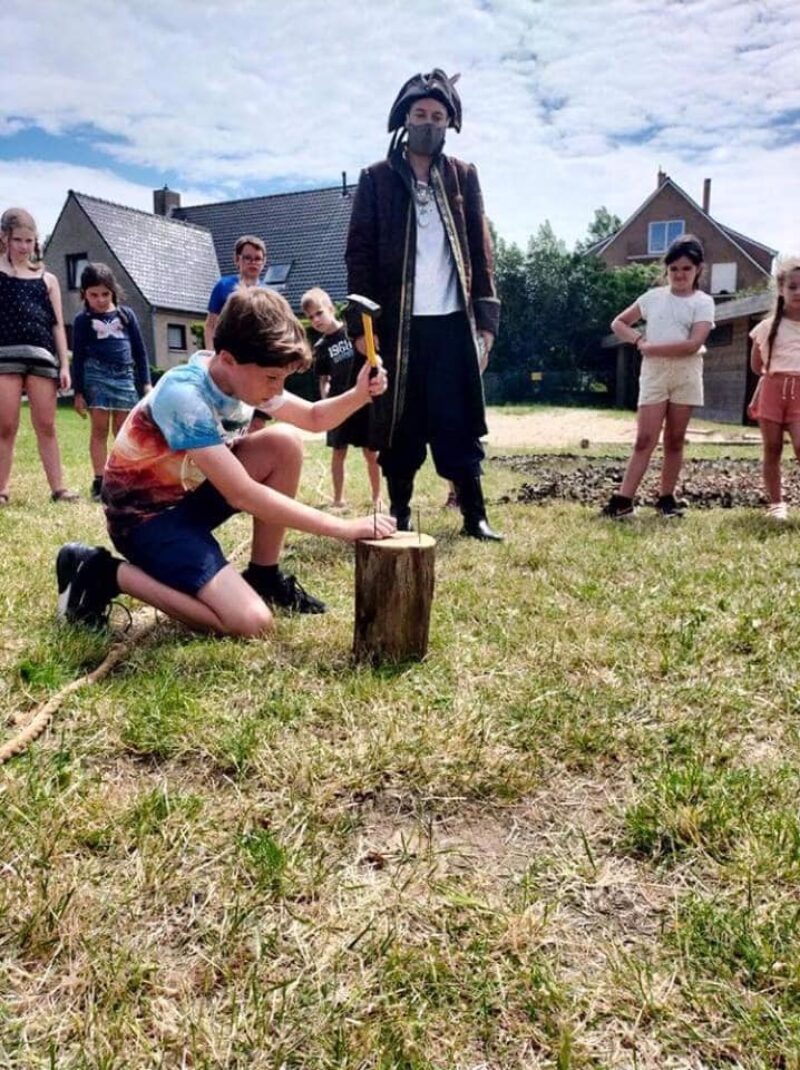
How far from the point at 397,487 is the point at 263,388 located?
6.30 feet

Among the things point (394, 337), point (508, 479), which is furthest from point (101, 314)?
point (508, 479)

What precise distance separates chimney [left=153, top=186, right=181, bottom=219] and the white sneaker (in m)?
40.2

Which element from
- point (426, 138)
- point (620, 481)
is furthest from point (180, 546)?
point (620, 481)

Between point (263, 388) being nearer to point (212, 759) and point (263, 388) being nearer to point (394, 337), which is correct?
point (212, 759)

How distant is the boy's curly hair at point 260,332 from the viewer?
98.0 inches

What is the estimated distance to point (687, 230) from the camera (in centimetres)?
3844

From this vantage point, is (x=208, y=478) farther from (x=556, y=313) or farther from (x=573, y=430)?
(x=556, y=313)

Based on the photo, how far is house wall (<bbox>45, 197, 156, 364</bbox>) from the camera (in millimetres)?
32062

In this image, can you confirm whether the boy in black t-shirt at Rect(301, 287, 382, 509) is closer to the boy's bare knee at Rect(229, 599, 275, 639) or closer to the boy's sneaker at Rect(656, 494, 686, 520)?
the boy's sneaker at Rect(656, 494, 686, 520)

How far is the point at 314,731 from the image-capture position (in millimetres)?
2025

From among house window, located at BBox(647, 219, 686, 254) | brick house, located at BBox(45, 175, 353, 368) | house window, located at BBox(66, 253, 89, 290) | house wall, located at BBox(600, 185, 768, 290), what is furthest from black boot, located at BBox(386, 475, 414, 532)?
house window, located at BBox(647, 219, 686, 254)

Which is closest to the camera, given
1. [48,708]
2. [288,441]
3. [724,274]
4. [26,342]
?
[48,708]

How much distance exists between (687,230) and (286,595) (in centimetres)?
4065

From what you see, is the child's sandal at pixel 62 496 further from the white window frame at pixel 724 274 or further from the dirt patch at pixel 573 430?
the white window frame at pixel 724 274
